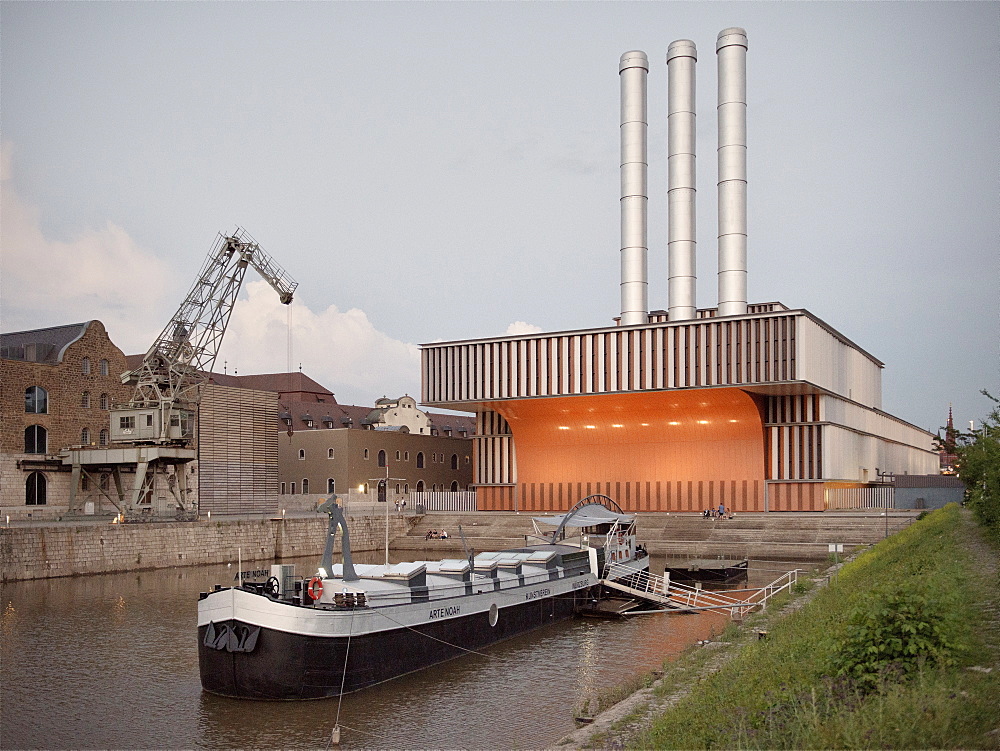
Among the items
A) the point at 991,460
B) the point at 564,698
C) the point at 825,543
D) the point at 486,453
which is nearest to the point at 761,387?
the point at 825,543

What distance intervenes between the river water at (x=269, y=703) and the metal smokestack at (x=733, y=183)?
34.6 meters

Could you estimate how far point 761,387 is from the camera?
5512cm

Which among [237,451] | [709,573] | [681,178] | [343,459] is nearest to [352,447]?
[343,459]

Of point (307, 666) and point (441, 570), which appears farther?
point (441, 570)

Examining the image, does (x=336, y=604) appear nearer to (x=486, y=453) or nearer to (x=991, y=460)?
(x=991, y=460)

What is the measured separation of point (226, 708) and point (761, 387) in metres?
42.1

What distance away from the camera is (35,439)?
176ft

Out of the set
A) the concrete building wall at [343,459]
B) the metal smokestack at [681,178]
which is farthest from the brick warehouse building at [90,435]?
the metal smokestack at [681,178]

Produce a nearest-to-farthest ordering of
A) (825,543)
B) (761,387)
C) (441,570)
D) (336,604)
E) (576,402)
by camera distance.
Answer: (336,604), (441,570), (825,543), (761,387), (576,402)

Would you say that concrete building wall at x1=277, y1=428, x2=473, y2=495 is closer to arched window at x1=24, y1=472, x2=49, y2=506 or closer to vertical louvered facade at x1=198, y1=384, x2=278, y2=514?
vertical louvered facade at x1=198, y1=384, x2=278, y2=514

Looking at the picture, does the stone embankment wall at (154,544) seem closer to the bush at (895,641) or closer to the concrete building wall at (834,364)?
the bush at (895,641)

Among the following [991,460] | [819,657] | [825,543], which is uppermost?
[991,460]

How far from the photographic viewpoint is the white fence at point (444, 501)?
62781 millimetres

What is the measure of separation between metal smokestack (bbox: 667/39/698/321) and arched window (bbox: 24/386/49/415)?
38.2 metres
